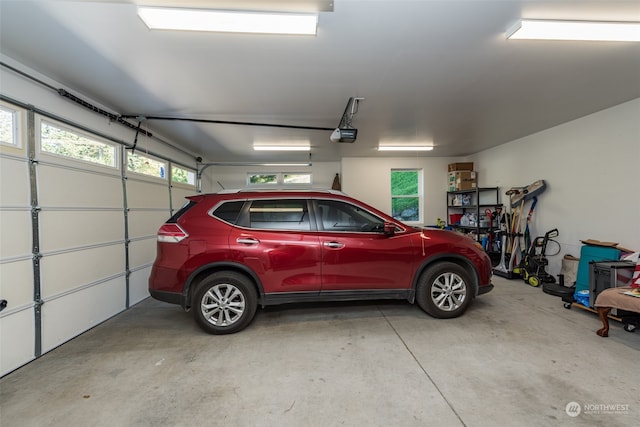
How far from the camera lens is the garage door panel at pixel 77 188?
8.13ft

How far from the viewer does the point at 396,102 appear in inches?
128

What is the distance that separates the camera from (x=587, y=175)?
12.7 ft

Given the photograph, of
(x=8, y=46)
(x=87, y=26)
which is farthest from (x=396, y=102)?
(x=8, y=46)

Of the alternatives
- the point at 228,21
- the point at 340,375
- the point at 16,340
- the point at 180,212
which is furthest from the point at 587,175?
the point at 16,340

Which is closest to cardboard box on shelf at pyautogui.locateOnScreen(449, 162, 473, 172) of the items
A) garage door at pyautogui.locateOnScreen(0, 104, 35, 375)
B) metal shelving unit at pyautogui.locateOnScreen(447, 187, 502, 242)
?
metal shelving unit at pyautogui.locateOnScreen(447, 187, 502, 242)

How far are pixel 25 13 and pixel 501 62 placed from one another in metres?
3.94

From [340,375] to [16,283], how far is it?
9.94 feet

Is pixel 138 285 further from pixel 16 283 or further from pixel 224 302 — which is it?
pixel 224 302

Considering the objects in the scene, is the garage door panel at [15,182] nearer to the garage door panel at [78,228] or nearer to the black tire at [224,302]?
the garage door panel at [78,228]

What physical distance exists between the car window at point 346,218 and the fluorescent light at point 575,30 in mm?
2048

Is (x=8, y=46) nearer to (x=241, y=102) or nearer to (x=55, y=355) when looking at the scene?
(x=241, y=102)

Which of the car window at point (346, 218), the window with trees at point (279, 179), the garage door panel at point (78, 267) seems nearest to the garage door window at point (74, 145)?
the garage door panel at point (78, 267)

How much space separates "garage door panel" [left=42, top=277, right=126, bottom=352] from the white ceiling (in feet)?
7.90

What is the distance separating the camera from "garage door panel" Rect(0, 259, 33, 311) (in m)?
2.12
